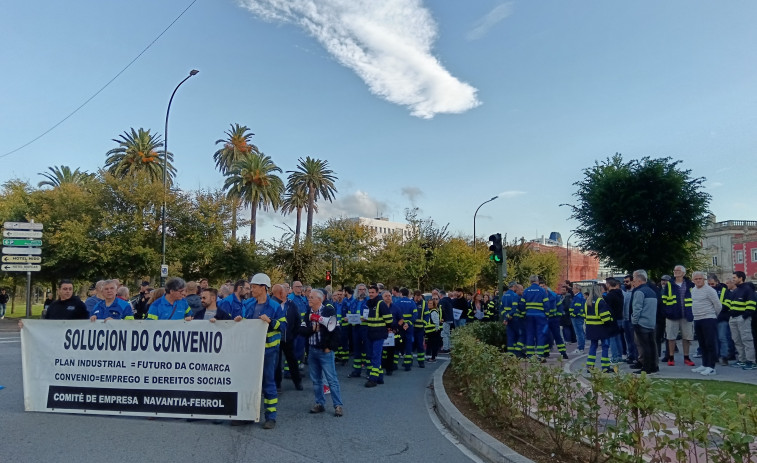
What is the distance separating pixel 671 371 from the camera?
435 inches

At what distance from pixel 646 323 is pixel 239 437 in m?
7.79

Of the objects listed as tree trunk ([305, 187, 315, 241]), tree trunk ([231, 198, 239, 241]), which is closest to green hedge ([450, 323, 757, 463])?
tree trunk ([231, 198, 239, 241])

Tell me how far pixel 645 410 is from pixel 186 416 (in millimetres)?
5519

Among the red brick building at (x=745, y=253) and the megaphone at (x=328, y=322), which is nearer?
the megaphone at (x=328, y=322)

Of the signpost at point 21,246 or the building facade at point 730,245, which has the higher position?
the building facade at point 730,245

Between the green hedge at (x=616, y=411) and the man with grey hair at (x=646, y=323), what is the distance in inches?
179

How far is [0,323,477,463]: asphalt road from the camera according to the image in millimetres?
5984

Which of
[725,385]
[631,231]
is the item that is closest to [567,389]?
[725,385]

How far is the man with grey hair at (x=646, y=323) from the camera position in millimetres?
10547

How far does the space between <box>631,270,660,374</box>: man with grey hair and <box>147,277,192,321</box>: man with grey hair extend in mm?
8154

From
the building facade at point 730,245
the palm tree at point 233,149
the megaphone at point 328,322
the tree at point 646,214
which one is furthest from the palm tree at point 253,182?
the building facade at point 730,245

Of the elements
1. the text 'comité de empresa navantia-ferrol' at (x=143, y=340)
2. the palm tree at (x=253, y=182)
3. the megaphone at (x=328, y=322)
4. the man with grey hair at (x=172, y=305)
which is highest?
the palm tree at (x=253, y=182)

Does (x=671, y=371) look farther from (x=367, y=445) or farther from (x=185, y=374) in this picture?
(x=185, y=374)

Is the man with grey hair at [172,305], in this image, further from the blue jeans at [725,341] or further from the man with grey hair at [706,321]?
the blue jeans at [725,341]
